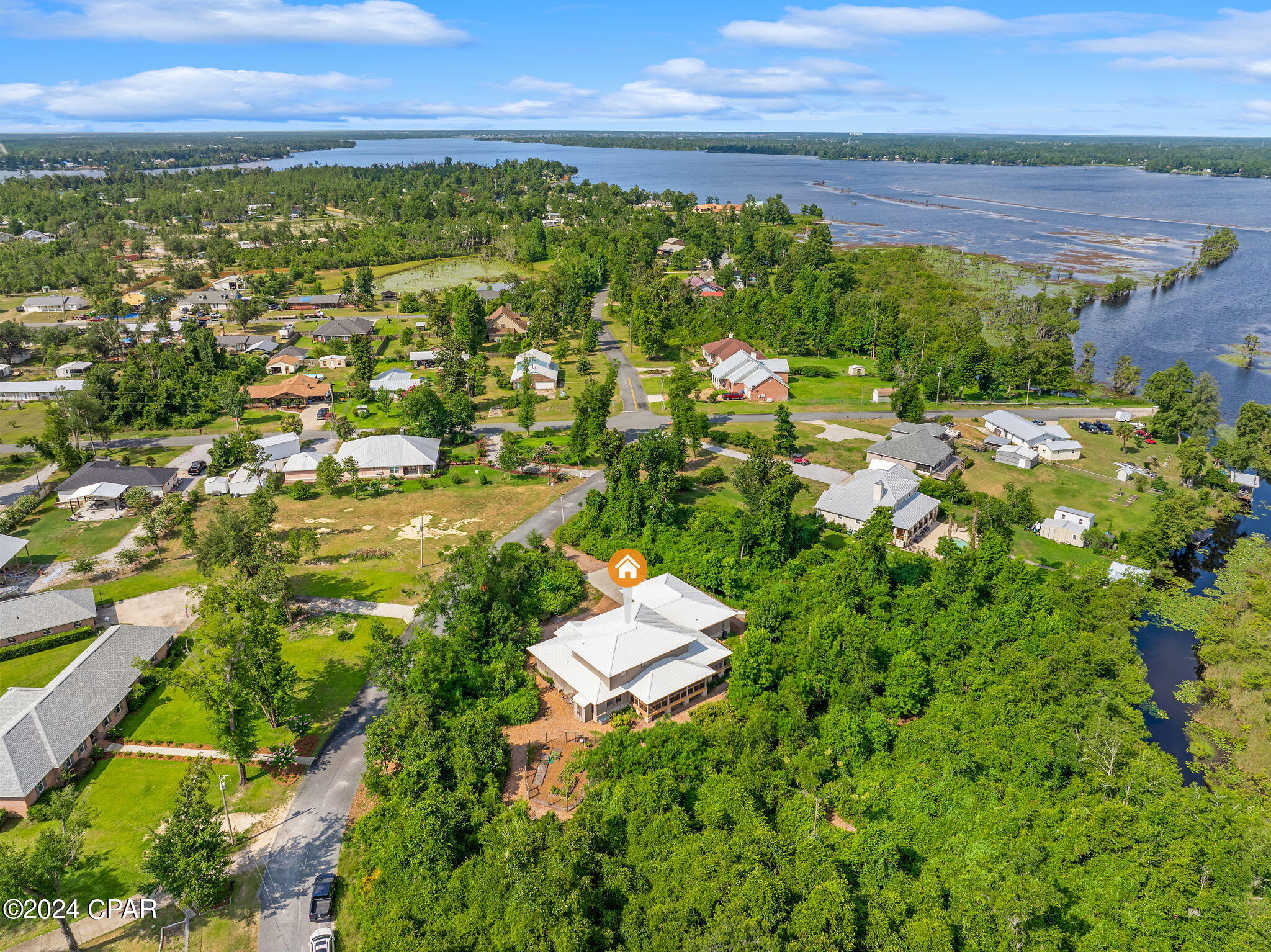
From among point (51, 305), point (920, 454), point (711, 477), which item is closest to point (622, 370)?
point (711, 477)

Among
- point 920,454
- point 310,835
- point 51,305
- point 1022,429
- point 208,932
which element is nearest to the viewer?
point 208,932

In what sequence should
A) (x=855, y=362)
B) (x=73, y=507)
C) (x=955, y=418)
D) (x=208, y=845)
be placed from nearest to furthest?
(x=208, y=845), (x=73, y=507), (x=955, y=418), (x=855, y=362)

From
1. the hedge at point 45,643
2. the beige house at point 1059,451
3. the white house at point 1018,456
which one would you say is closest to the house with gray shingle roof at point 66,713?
the hedge at point 45,643

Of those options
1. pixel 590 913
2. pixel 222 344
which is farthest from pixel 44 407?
pixel 590 913

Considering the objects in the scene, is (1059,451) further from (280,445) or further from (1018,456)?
(280,445)

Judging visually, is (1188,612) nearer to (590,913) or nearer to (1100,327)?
(590,913)

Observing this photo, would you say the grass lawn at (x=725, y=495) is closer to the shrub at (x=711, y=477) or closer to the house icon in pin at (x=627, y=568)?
the shrub at (x=711, y=477)
